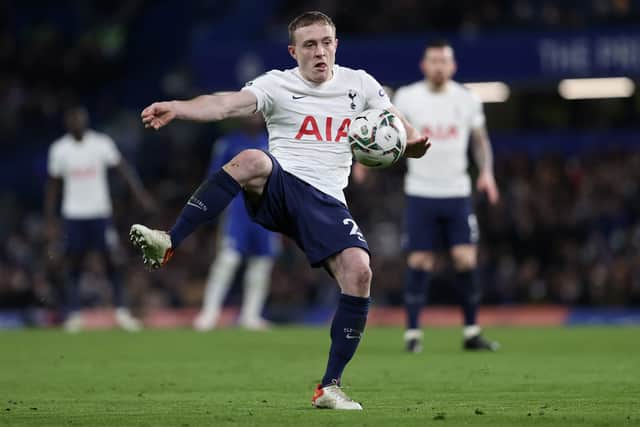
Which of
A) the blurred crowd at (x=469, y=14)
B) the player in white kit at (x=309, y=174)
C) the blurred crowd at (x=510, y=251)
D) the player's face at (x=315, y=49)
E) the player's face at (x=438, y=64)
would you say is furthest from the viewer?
the blurred crowd at (x=469, y=14)

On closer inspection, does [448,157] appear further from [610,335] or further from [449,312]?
[449,312]

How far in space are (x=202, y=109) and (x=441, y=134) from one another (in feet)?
16.8

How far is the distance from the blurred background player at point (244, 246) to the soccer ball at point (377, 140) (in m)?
8.46

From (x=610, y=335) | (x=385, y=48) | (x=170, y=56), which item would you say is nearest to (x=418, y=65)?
(x=385, y=48)

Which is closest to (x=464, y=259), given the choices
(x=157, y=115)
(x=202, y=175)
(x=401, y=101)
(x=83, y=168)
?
(x=401, y=101)

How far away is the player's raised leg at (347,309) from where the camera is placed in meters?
6.99

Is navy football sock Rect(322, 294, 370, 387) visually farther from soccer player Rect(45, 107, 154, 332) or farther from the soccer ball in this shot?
soccer player Rect(45, 107, 154, 332)

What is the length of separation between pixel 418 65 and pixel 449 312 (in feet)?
17.0

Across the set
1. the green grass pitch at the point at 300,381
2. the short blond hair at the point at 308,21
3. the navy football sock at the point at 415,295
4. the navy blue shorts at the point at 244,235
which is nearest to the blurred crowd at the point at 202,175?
the navy blue shorts at the point at 244,235

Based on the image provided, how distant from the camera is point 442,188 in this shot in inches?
453

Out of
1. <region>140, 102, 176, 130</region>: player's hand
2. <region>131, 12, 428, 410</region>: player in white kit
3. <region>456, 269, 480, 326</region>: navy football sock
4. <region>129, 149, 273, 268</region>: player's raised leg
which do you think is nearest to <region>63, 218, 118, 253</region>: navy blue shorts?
<region>456, 269, 480, 326</region>: navy football sock

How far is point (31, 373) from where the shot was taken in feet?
30.9

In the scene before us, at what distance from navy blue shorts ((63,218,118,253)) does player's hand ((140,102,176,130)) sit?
30.5ft

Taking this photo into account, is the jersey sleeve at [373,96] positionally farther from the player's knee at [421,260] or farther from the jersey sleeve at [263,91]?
the player's knee at [421,260]
